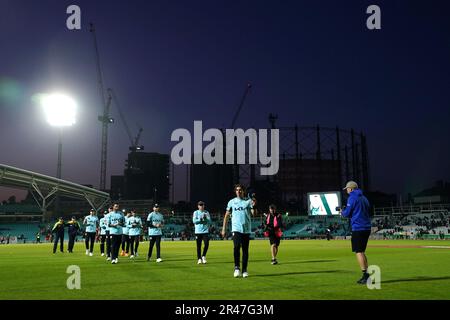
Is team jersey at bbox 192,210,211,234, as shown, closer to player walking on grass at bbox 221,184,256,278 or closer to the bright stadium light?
player walking on grass at bbox 221,184,256,278

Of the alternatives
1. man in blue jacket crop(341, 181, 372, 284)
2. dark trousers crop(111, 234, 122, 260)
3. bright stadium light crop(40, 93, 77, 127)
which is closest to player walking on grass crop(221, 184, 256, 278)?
man in blue jacket crop(341, 181, 372, 284)

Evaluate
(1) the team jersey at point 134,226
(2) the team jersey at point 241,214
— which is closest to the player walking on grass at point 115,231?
(1) the team jersey at point 134,226

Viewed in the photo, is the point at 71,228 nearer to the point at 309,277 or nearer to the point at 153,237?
the point at 153,237

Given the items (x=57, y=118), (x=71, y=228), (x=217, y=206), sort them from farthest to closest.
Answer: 1. (x=217, y=206)
2. (x=57, y=118)
3. (x=71, y=228)

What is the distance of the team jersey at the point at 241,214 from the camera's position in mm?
11008

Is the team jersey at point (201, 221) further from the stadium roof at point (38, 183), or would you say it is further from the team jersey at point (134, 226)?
the stadium roof at point (38, 183)

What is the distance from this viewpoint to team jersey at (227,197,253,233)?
11.0 metres

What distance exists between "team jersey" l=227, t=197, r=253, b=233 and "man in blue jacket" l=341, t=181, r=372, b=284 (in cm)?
275

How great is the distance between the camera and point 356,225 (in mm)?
9398

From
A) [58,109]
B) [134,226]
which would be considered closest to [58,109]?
[58,109]

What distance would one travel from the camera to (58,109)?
56.3 meters

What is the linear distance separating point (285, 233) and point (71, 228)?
4990 centimetres

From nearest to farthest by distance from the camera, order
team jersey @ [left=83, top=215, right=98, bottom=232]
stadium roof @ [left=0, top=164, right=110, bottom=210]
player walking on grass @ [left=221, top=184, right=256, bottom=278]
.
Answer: player walking on grass @ [left=221, top=184, right=256, bottom=278], team jersey @ [left=83, top=215, right=98, bottom=232], stadium roof @ [left=0, top=164, right=110, bottom=210]
